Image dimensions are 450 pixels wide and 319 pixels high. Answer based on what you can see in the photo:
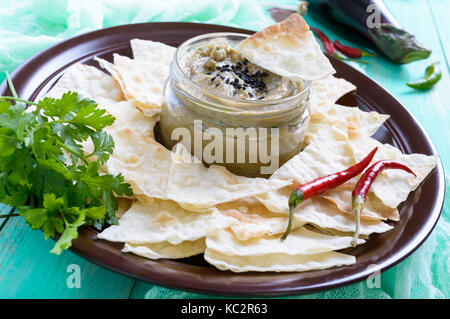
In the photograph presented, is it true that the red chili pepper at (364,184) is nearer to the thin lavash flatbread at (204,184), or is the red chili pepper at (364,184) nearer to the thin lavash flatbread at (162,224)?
the thin lavash flatbread at (204,184)

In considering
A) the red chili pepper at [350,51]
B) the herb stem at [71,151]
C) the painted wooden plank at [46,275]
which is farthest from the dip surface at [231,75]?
the red chili pepper at [350,51]

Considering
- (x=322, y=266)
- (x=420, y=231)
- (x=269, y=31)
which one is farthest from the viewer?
(x=269, y=31)

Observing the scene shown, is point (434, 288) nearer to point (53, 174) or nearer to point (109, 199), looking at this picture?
point (109, 199)

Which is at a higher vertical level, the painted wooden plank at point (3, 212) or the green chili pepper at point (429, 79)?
the painted wooden plank at point (3, 212)

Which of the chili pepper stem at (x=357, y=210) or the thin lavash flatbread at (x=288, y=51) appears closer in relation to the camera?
the chili pepper stem at (x=357, y=210)

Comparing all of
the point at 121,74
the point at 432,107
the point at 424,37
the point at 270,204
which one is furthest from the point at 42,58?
the point at 424,37

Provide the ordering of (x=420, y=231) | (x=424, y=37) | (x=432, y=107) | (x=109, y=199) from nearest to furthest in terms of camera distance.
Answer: (x=109, y=199), (x=420, y=231), (x=432, y=107), (x=424, y=37)

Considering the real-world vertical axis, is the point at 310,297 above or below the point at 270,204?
below

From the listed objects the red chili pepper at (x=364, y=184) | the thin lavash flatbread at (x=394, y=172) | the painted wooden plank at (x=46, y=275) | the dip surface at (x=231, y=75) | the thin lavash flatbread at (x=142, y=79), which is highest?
the dip surface at (x=231, y=75)
